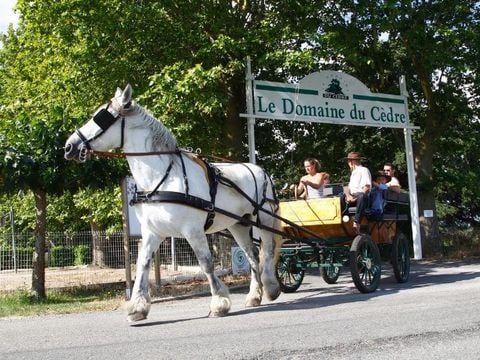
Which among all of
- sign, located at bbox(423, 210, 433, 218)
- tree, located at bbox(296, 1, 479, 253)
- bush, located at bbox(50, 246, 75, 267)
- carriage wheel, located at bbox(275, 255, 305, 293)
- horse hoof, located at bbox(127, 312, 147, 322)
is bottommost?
horse hoof, located at bbox(127, 312, 147, 322)

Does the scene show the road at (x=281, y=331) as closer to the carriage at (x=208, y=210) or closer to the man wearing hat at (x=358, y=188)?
the carriage at (x=208, y=210)

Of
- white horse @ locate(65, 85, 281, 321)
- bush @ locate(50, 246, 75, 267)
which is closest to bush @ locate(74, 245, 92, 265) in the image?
bush @ locate(50, 246, 75, 267)

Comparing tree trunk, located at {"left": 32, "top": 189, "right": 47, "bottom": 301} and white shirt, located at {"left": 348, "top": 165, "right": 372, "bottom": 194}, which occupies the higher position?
white shirt, located at {"left": 348, "top": 165, "right": 372, "bottom": 194}

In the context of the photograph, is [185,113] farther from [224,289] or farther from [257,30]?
[224,289]

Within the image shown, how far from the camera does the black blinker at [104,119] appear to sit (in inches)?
290

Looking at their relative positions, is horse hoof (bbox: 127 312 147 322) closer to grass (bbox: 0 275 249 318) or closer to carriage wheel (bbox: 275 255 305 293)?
grass (bbox: 0 275 249 318)

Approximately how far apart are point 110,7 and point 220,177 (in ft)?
24.1

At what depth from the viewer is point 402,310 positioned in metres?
7.74

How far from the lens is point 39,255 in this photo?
1136cm

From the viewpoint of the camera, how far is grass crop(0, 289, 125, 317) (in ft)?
30.8

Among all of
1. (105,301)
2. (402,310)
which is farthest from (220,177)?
(105,301)

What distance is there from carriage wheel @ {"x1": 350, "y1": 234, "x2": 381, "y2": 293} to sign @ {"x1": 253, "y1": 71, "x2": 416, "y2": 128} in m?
5.07

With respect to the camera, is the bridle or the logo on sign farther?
the logo on sign

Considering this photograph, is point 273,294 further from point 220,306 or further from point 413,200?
point 413,200
